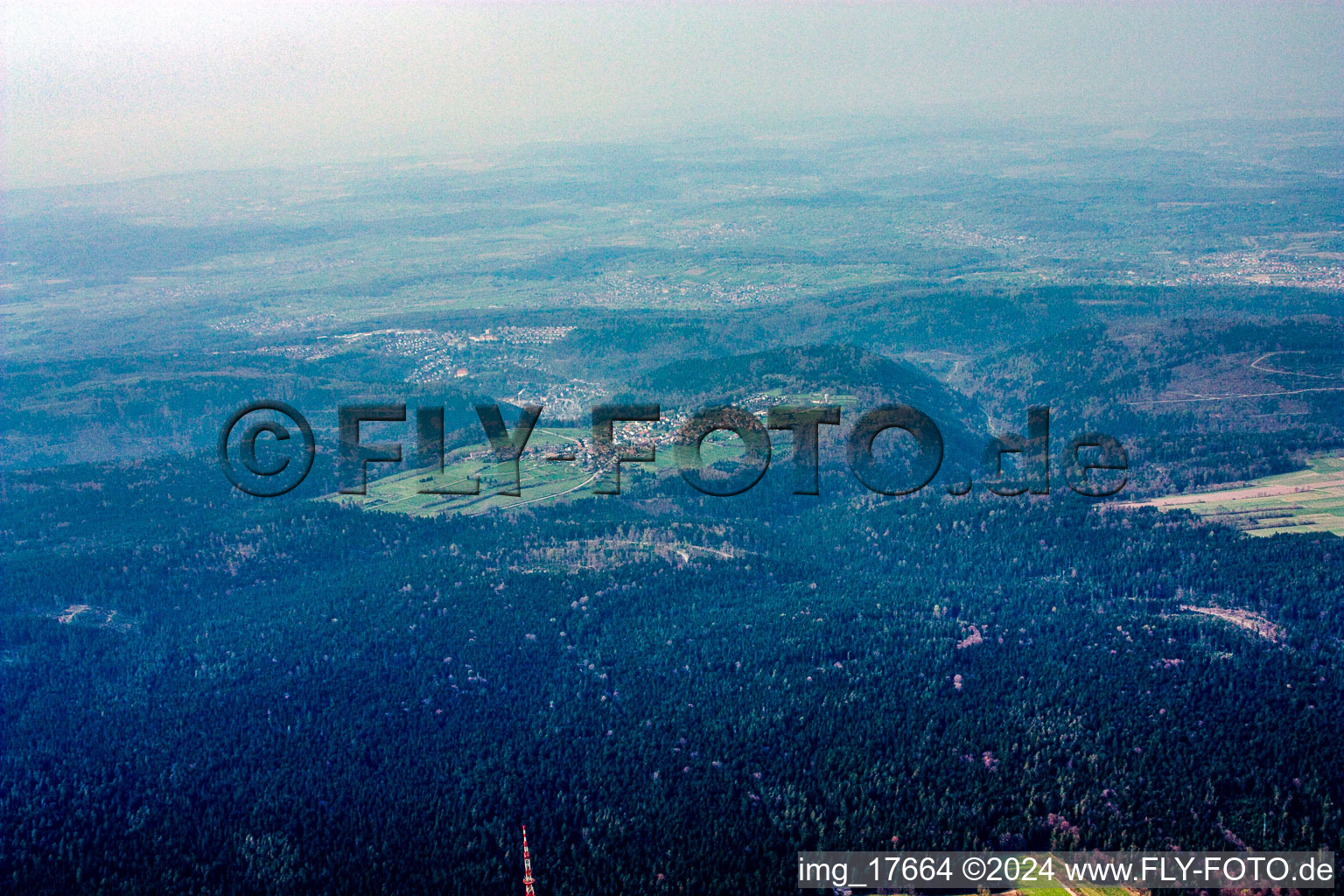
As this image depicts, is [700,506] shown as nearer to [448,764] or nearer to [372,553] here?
[372,553]

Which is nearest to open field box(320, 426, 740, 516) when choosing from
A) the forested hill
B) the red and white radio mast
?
the forested hill

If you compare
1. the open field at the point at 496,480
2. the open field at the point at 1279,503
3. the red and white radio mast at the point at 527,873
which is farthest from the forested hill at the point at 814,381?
the red and white radio mast at the point at 527,873

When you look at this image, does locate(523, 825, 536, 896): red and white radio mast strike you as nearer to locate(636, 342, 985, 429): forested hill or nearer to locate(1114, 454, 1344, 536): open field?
locate(1114, 454, 1344, 536): open field

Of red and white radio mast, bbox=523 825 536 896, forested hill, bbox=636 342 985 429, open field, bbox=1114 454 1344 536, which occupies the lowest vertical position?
red and white radio mast, bbox=523 825 536 896

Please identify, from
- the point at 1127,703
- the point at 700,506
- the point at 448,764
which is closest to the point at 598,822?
the point at 448,764

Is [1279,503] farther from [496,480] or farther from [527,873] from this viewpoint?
[527,873]

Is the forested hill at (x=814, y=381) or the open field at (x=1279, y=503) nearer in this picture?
the open field at (x=1279, y=503)

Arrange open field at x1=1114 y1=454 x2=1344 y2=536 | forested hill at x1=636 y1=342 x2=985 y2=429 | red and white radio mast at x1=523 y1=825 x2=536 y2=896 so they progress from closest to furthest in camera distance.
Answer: red and white radio mast at x1=523 y1=825 x2=536 y2=896 → open field at x1=1114 y1=454 x2=1344 y2=536 → forested hill at x1=636 y1=342 x2=985 y2=429

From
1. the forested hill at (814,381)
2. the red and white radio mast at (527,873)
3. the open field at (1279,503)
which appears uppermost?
the forested hill at (814,381)

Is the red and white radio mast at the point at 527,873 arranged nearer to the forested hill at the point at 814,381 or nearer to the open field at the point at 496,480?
the open field at the point at 496,480
